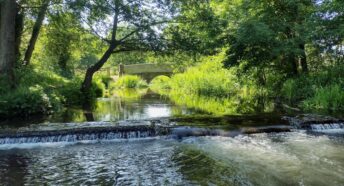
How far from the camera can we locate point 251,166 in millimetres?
6586

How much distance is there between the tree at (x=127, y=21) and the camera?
14.2 m

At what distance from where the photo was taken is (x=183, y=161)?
23.0 feet

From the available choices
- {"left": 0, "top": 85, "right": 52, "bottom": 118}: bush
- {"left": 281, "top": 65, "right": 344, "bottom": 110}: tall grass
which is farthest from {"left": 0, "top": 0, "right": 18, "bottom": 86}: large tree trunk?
{"left": 281, "top": 65, "right": 344, "bottom": 110}: tall grass

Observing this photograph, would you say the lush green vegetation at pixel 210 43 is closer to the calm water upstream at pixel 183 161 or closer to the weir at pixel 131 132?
the weir at pixel 131 132

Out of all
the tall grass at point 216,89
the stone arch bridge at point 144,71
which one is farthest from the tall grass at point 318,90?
the stone arch bridge at point 144,71

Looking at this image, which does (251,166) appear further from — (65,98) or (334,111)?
(65,98)

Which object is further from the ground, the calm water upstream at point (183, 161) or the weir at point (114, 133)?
the weir at point (114, 133)

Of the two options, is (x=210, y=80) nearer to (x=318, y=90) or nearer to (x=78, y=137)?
(x=318, y=90)

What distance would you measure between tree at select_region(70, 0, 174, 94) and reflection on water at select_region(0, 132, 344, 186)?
6905mm

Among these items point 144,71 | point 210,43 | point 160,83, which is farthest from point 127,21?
point 144,71

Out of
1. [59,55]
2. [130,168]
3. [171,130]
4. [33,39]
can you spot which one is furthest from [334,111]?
[59,55]

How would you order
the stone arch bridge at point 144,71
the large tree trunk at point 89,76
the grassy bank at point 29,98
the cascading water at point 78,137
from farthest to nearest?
the stone arch bridge at point 144,71, the large tree trunk at point 89,76, the grassy bank at point 29,98, the cascading water at point 78,137

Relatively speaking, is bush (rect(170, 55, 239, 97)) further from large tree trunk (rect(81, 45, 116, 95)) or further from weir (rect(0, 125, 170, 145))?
weir (rect(0, 125, 170, 145))

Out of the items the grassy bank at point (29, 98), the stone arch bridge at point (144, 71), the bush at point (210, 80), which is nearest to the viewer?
the grassy bank at point (29, 98)
